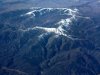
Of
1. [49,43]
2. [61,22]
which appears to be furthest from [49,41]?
[61,22]

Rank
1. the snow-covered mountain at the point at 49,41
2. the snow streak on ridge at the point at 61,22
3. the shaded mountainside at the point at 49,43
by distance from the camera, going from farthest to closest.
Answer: the snow streak on ridge at the point at 61,22 < the snow-covered mountain at the point at 49,41 < the shaded mountainside at the point at 49,43

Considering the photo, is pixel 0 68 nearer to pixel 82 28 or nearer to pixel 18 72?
pixel 18 72

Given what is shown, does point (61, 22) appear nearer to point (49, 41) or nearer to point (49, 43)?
point (49, 41)

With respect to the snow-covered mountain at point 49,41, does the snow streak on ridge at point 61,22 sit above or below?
above

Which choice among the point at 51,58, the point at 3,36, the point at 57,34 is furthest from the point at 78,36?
the point at 3,36

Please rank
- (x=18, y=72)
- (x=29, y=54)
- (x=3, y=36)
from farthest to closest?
(x=3, y=36)
(x=29, y=54)
(x=18, y=72)

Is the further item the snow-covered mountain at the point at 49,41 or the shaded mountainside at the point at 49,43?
the snow-covered mountain at the point at 49,41

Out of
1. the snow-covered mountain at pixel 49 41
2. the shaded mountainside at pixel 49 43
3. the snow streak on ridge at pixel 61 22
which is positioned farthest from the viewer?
the snow streak on ridge at pixel 61 22

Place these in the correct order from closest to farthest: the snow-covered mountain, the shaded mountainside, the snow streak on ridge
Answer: the shaded mountainside
the snow-covered mountain
the snow streak on ridge
